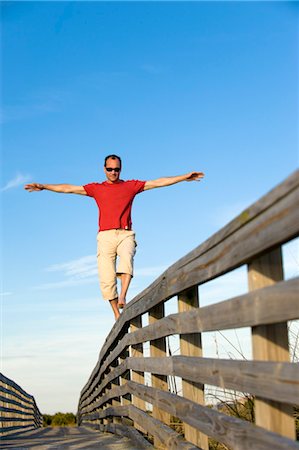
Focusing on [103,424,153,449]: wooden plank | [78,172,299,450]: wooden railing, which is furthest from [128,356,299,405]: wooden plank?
[103,424,153,449]: wooden plank

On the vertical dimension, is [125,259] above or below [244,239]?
above

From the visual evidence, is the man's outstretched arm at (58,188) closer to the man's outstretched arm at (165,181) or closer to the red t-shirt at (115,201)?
the red t-shirt at (115,201)

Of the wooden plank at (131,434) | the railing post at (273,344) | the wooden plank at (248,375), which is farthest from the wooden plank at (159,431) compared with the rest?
the railing post at (273,344)

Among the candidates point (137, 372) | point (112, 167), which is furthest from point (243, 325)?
point (112, 167)

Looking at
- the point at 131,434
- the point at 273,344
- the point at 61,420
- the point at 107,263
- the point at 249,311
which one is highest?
the point at 107,263

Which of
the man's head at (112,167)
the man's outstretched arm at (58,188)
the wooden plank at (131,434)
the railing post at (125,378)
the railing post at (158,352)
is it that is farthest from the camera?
the man's outstretched arm at (58,188)

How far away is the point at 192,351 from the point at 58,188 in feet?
17.1

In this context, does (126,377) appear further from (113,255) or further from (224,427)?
(224,427)

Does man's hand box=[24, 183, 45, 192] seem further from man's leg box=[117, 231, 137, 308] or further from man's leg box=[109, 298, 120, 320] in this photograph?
man's leg box=[109, 298, 120, 320]

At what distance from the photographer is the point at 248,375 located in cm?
316

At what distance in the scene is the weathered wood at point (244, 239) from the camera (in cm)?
264

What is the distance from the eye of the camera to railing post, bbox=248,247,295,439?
10.0 feet

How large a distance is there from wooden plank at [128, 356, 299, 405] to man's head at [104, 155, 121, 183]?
14.9 feet

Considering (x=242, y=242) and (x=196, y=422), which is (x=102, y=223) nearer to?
(x=196, y=422)
